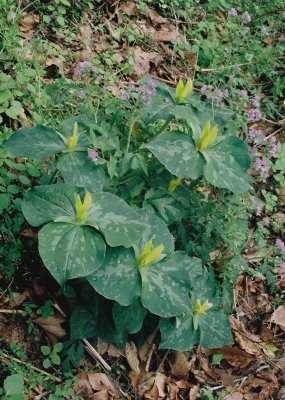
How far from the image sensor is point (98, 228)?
1.75 meters

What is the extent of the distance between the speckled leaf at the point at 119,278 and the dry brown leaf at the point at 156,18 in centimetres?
263

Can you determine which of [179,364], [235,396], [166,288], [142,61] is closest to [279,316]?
[235,396]

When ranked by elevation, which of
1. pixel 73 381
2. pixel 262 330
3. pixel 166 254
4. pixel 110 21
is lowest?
pixel 262 330

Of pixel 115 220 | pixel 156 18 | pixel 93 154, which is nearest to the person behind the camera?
pixel 115 220

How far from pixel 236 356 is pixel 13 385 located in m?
1.40

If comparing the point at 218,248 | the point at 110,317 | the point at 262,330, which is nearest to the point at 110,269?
the point at 110,317

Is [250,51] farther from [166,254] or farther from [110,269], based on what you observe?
[110,269]

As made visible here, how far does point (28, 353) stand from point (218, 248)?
4.48ft

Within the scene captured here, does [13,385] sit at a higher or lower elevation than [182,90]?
lower

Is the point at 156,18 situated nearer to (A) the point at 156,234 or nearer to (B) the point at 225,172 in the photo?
(B) the point at 225,172

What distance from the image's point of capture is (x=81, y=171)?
194cm

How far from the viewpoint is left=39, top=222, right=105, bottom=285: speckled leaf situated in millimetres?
1635

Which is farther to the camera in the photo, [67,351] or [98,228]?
[67,351]

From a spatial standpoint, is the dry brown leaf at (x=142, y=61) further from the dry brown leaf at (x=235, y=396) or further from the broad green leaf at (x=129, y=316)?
the dry brown leaf at (x=235, y=396)
